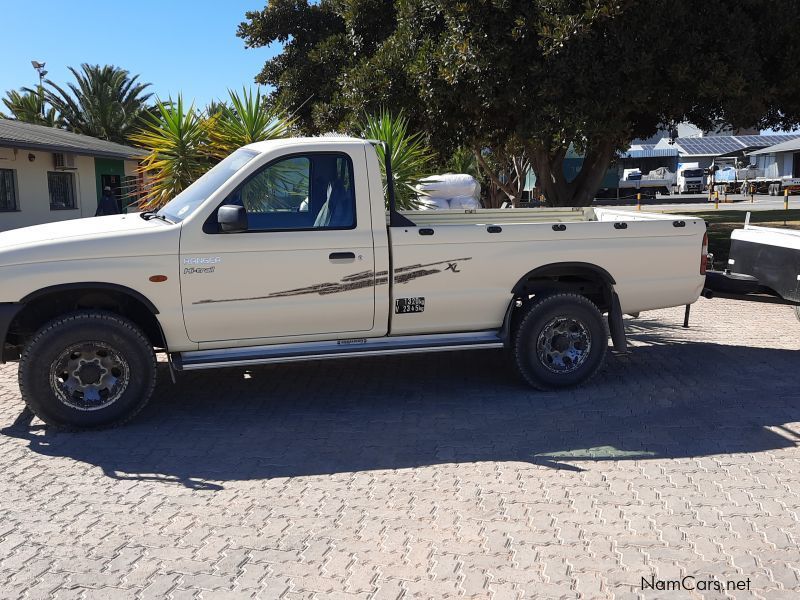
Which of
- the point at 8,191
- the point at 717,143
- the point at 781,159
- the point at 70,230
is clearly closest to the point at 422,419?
the point at 70,230

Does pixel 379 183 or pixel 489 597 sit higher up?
pixel 379 183

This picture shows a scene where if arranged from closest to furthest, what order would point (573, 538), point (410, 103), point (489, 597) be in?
point (489, 597), point (573, 538), point (410, 103)

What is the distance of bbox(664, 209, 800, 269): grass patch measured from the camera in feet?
57.0

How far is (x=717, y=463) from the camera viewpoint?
17.5ft

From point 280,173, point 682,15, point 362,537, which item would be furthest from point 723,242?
point 362,537

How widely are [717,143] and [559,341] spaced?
72816 mm

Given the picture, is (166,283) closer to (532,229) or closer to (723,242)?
(532,229)

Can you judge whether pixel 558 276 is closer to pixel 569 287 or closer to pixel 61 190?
pixel 569 287

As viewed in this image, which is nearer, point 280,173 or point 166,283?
point 166,283

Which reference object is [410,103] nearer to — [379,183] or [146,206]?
[146,206]

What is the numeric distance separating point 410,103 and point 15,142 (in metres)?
9.03

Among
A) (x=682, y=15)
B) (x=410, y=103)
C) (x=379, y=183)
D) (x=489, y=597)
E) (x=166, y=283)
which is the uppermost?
(x=682, y=15)

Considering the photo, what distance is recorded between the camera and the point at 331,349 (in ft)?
20.8

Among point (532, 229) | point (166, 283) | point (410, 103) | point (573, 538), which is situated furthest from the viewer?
point (410, 103)
